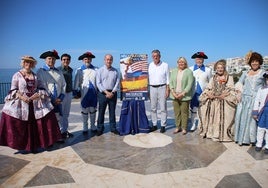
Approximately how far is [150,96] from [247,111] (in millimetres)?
1894

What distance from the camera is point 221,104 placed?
4.38 m

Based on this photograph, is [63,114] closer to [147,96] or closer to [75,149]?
[75,149]

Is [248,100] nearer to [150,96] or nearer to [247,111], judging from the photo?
[247,111]

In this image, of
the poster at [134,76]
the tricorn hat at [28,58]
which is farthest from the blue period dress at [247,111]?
the tricorn hat at [28,58]

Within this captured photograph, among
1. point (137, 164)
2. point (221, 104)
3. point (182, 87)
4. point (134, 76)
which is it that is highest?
point (134, 76)

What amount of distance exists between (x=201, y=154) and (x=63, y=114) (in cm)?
263

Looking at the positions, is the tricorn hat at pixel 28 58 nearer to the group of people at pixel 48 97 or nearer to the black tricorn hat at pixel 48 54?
the group of people at pixel 48 97

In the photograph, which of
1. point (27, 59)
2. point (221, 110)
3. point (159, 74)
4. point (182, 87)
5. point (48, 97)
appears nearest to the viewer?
point (27, 59)

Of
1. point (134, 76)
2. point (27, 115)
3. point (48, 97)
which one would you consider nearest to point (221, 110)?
point (134, 76)

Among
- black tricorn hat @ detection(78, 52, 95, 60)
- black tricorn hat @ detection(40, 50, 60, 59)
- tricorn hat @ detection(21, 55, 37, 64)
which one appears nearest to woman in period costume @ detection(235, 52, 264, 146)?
black tricorn hat @ detection(78, 52, 95, 60)

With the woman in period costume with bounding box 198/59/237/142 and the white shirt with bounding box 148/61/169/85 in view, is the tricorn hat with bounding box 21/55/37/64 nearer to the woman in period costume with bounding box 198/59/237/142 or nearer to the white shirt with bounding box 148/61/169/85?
the white shirt with bounding box 148/61/169/85

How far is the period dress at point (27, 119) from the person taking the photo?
3.59 m

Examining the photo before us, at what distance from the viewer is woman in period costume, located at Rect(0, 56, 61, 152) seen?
11.8 feet

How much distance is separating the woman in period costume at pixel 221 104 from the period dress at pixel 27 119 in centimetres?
285
